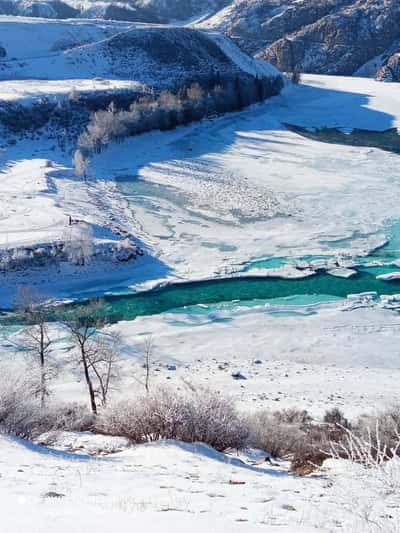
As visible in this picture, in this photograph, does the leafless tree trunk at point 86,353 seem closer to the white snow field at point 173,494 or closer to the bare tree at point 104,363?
the bare tree at point 104,363

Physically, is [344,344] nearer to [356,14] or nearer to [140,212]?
[140,212]

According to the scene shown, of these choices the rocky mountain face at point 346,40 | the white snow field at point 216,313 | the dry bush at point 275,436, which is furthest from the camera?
the rocky mountain face at point 346,40

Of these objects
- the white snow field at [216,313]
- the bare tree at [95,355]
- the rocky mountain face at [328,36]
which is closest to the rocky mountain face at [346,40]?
the rocky mountain face at [328,36]

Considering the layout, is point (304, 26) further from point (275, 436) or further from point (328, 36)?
point (275, 436)

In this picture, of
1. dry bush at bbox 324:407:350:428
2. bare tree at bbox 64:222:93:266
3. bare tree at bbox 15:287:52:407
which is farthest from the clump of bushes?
bare tree at bbox 64:222:93:266

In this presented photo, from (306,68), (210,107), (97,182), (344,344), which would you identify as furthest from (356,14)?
(344,344)
